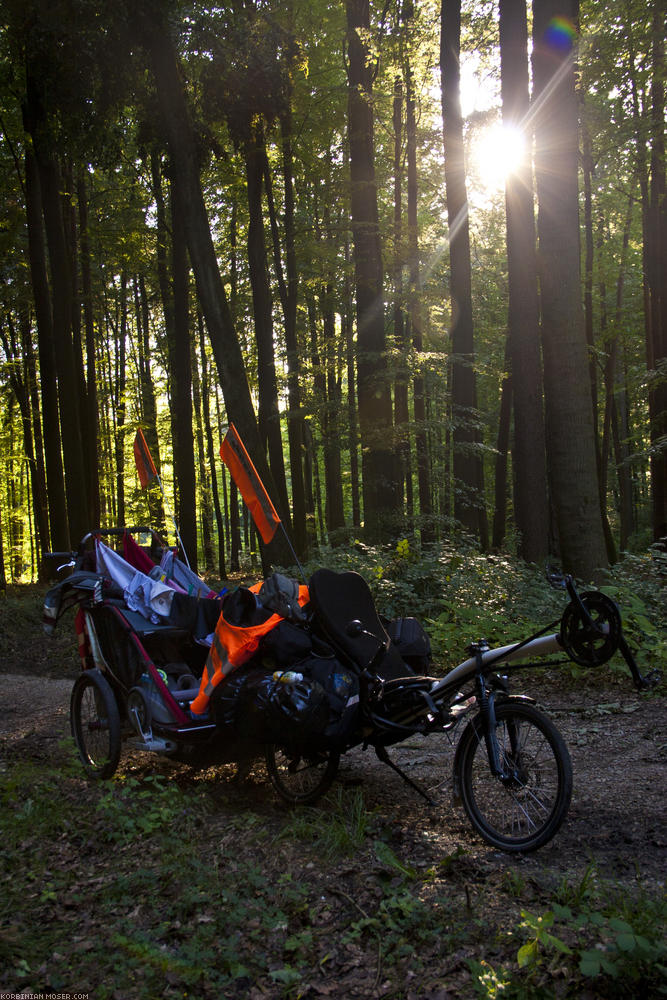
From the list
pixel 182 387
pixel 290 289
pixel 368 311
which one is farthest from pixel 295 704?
pixel 290 289

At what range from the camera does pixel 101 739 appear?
570cm

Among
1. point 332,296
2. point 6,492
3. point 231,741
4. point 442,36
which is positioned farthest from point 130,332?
point 231,741

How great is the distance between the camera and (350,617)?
476 cm

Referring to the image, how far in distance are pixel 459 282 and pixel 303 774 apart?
12947 millimetres

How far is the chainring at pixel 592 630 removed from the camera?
3.54 metres

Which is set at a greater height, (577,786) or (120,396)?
A: (120,396)

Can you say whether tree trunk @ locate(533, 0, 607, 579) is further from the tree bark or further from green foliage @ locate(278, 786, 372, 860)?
the tree bark

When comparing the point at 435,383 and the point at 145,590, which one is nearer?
the point at 145,590

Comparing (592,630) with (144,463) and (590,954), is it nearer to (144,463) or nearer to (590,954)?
(590,954)

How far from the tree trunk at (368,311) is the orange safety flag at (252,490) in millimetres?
6966

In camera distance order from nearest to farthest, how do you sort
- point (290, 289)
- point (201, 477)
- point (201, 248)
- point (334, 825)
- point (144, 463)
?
point (334, 825), point (144, 463), point (201, 248), point (290, 289), point (201, 477)

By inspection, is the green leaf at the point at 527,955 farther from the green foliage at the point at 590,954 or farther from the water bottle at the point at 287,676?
the water bottle at the point at 287,676

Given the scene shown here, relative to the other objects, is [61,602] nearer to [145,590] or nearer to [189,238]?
[145,590]

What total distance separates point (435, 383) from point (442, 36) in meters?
8.69
